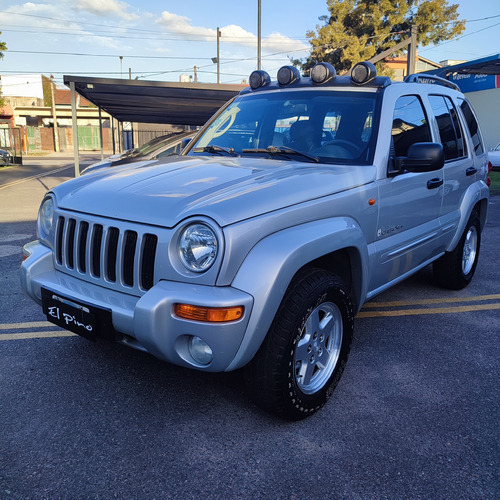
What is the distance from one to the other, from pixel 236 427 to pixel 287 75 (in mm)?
2643

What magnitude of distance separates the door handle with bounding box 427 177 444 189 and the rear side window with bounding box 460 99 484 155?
1179mm


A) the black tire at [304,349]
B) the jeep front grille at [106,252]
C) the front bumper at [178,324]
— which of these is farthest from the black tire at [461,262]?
the jeep front grille at [106,252]

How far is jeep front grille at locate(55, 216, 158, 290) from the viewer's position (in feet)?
7.93

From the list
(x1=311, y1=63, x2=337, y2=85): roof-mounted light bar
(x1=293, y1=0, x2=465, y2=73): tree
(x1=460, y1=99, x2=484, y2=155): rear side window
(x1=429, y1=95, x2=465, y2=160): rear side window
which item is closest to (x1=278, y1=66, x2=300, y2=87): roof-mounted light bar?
(x1=311, y1=63, x2=337, y2=85): roof-mounted light bar

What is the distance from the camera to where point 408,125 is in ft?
11.8

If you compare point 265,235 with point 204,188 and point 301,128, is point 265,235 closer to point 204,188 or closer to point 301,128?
point 204,188

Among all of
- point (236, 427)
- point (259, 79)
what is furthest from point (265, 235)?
point (259, 79)

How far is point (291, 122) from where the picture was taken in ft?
11.9

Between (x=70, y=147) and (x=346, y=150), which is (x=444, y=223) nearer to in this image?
(x=346, y=150)

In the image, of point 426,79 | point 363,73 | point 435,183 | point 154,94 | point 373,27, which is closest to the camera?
point 363,73

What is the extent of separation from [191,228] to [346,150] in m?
1.44

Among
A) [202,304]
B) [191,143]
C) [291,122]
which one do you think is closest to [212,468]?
[202,304]

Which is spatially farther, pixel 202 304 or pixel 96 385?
pixel 96 385

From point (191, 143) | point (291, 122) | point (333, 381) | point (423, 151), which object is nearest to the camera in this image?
point (333, 381)
